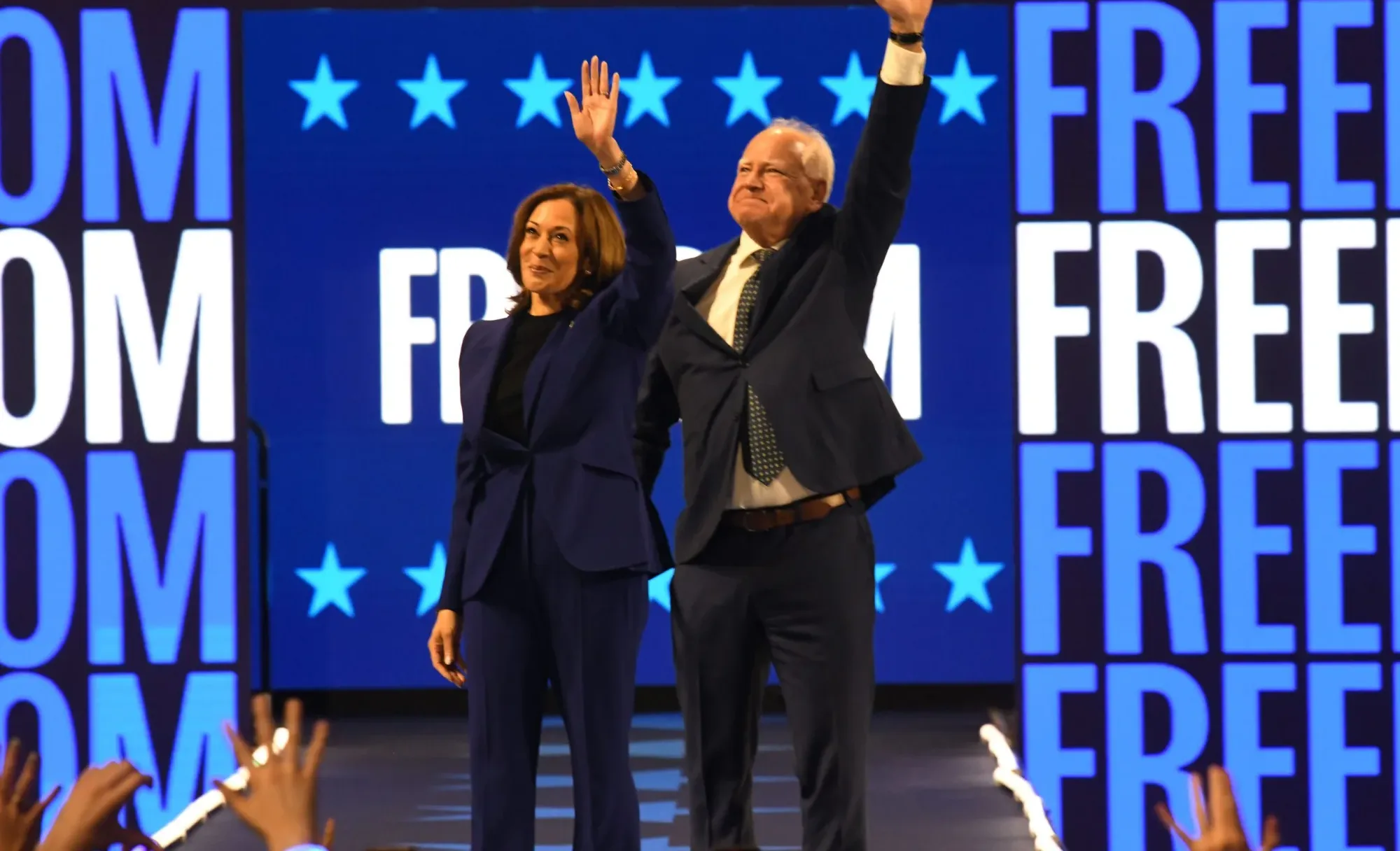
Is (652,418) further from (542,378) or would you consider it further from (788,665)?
(788,665)

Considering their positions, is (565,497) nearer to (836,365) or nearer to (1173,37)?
(836,365)

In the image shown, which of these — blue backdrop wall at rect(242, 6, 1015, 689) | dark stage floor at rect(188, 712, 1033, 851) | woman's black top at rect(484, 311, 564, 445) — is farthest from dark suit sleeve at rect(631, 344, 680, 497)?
blue backdrop wall at rect(242, 6, 1015, 689)

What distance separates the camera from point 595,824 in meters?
2.88

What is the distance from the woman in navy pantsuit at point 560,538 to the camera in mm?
2863

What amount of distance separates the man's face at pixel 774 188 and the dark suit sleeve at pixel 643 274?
0.48 feet

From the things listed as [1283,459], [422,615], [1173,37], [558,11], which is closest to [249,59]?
[558,11]

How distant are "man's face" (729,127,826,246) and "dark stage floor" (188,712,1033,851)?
164cm

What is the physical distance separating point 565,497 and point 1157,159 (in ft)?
6.07

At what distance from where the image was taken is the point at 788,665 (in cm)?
284

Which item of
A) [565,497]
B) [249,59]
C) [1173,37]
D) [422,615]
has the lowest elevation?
[422,615]

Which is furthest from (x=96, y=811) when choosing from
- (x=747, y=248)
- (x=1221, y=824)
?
(x=747, y=248)

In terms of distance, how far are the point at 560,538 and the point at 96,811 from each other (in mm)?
1505

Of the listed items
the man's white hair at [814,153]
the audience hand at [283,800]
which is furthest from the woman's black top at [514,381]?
the audience hand at [283,800]

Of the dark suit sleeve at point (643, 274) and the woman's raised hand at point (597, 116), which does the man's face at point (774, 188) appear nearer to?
the dark suit sleeve at point (643, 274)
